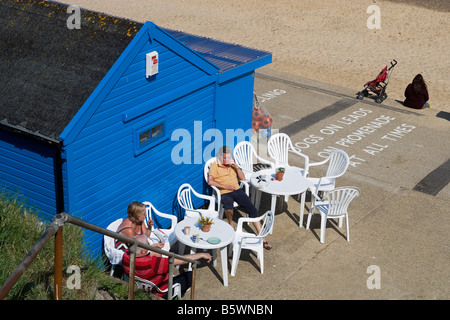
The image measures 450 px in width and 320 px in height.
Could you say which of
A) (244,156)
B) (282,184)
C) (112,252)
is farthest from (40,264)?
(244,156)

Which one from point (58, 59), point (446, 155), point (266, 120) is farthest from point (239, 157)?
point (446, 155)

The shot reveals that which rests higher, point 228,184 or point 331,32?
point 331,32

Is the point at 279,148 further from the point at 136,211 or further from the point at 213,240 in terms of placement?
the point at 136,211

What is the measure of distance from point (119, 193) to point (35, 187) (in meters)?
1.09

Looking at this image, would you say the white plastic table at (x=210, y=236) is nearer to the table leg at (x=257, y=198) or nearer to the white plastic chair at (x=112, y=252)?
the white plastic chair at (x=112, y=252)

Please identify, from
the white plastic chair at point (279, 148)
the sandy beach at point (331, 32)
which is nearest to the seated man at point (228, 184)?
the white plastic chair at point (279, 148)

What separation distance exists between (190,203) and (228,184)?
0.64 m

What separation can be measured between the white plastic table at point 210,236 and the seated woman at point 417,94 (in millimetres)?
8849

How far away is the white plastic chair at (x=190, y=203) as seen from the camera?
28.4 feet

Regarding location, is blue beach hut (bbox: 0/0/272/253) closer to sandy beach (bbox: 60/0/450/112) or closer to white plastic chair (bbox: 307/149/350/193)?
white plastic chair (bbox: 307/149/350/193)

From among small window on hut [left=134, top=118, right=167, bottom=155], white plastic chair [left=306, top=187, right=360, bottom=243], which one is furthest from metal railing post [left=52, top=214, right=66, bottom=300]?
white plastic chair [left=306, top=187, right=360, bottom=243]

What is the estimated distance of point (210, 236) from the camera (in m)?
7.93

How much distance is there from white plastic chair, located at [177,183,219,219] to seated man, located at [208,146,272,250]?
0.20 metres

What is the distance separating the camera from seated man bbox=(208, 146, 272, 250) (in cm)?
897
